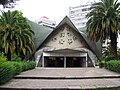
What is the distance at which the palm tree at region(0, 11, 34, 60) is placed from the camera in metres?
24.6

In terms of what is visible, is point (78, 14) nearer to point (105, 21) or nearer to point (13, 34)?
point (13, 34)

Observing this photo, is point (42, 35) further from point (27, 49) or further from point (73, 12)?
point (73, 12)

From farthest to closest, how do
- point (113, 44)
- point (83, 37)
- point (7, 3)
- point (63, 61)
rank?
1. point (63, 61)
2. point (83, 37)
3. point (113, 44)
4. point (7, 3)

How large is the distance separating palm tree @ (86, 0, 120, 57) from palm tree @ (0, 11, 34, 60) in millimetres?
8277

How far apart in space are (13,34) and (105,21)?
1085 centimetres

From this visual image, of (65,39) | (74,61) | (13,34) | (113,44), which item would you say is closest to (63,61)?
(74,61)

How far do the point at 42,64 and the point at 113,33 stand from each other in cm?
1784

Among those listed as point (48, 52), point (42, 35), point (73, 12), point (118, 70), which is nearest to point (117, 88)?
point (118, 70)

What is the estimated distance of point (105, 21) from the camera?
22953 mm

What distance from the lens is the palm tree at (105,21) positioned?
2273 centimetres

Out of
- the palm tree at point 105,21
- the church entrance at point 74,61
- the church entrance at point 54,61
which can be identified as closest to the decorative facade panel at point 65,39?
the church entrance at point 74,61

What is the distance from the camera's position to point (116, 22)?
2264cm

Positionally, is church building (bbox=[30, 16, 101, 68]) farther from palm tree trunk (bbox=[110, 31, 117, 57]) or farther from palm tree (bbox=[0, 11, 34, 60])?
palm tree trunk (bbox=[110, 31, 117, 57])

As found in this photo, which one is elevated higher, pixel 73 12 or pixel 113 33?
pixel 73 12
